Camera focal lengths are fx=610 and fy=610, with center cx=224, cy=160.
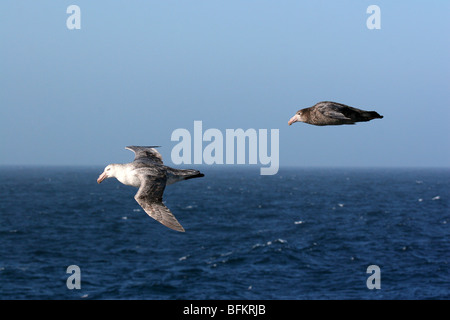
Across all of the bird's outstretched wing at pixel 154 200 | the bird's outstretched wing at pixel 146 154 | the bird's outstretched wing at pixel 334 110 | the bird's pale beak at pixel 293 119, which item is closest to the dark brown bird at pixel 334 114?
the bird's outstretched wing at pixel 334 110

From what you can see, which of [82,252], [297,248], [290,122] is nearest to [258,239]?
[297,248]

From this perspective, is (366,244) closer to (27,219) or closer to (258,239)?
(258,239)

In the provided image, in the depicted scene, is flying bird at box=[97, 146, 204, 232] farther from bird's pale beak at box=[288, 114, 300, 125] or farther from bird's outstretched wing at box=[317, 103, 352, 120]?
bird's outstretched wing at box=[317, 103, 352, 120]

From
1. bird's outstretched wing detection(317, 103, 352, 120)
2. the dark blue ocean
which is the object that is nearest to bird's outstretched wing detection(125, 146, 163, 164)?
bird's outstretched wing detection(317, 103, 352, 120)

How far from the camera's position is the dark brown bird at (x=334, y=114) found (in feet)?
50.2

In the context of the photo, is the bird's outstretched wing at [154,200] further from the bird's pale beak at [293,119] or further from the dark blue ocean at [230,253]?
the dark blue ocean at [230,253]

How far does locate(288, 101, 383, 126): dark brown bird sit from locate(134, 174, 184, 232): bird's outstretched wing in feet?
14.1

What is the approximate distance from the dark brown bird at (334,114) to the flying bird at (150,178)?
11.3 ft

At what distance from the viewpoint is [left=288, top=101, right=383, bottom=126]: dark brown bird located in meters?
15.3

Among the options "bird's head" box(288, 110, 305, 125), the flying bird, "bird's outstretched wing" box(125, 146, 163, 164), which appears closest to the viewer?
the flying bird

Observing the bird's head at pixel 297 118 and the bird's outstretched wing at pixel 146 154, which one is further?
the bird's outstretched wing at pixel 146 154

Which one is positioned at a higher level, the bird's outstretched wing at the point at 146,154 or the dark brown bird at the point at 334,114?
the dark brown bird at the point at 334,114

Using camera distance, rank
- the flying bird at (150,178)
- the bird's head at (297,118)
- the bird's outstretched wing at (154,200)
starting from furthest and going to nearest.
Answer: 1. the bird's head at (297,118)
2. the flying bird at (150,178)
3. the bird's outstretched wing at (154,200)

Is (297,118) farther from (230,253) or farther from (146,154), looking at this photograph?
(230,253)
